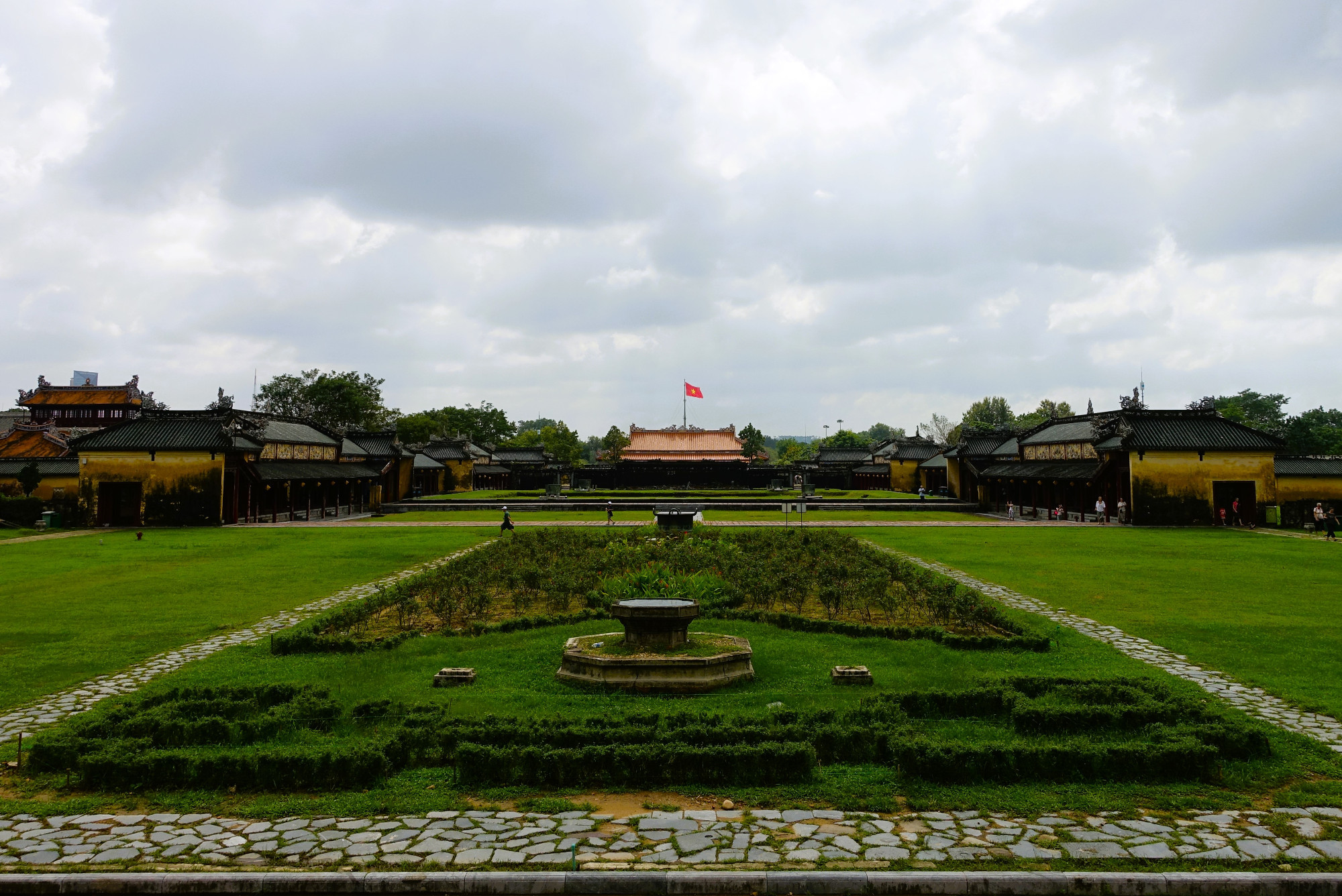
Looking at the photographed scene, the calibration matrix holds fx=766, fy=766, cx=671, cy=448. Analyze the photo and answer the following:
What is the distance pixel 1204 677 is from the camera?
1043cm

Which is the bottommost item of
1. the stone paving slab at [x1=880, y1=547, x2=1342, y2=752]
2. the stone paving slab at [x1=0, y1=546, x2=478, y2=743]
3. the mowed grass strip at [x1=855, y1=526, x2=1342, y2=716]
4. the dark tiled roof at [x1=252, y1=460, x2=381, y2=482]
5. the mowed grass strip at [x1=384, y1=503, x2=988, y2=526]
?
the stone paving slab at [x1=0, y1=546, x2=478, y2=743]

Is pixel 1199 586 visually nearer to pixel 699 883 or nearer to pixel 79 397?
pixel 699 883

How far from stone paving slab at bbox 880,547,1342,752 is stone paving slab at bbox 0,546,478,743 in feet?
45.3

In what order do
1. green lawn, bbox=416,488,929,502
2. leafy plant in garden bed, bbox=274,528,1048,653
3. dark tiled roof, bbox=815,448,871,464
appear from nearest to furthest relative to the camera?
1. leafy plant in garden bed, bbox=274,528,1048,653
2. green lawn, bbox=416,488,929,502
3. dark tiled roof, bbox=815,448,871,464

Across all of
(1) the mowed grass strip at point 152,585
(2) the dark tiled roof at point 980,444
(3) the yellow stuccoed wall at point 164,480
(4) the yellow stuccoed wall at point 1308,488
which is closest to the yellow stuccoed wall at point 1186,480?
(4) the yellow stuccoed wall at point 1308,488

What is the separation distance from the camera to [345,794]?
679 centimetres

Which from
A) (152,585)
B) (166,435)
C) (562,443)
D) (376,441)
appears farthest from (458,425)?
→ (152,585)

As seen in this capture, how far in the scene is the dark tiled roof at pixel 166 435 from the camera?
38.5m

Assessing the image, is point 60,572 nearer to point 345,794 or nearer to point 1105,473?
point 345,794

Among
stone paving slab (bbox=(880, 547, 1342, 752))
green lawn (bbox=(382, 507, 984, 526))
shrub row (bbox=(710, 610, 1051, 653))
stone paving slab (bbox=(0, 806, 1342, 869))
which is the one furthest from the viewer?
green lawn (bbox=(382, 507, 984, 526))

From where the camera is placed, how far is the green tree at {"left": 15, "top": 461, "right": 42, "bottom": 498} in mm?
40125

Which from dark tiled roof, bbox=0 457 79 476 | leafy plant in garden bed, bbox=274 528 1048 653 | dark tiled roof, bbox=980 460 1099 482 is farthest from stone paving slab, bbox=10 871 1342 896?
dark tiled roof, bbox=0 457 79 476

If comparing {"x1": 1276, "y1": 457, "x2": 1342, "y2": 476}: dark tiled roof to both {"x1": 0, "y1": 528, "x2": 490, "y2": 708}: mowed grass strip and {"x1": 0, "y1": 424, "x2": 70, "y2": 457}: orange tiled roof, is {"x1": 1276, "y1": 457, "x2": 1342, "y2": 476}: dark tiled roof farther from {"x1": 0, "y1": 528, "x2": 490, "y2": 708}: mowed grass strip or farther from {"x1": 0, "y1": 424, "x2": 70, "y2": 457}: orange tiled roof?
{"x1": 0, "y1": 424, "x2": 70, "y2": 457}: orange tiled roof

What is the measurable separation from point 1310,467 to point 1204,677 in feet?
121
